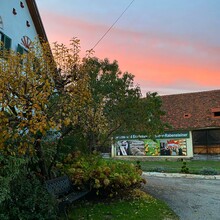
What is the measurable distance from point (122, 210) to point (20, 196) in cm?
261

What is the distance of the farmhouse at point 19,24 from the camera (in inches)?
458

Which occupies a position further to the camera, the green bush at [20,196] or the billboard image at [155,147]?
the billboard image at [155,147]

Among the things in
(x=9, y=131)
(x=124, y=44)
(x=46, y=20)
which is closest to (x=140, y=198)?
(x=9, y=131)

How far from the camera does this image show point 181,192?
9.34 m

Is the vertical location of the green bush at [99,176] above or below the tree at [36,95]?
below

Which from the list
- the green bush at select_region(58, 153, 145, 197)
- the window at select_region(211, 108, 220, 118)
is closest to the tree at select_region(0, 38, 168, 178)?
the green bush at select_region(58, 153, 145, 197)

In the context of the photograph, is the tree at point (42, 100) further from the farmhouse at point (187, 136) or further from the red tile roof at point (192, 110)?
the red tile roof at point (192, 110)

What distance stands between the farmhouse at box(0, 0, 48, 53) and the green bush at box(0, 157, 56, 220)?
24.0 ft

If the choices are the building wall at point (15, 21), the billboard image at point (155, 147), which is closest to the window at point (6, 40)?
the building wall at point (15, 21)

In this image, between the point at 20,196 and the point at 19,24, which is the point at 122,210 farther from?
the point at 19,24

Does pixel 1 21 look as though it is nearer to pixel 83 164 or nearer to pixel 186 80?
pixel 83 164

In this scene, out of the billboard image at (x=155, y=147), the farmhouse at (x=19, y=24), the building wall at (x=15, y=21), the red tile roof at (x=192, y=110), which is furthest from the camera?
the billboard image at (x=155, y=147)

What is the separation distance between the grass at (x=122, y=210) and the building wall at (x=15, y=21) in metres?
8.12

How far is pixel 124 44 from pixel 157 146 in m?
16.2
